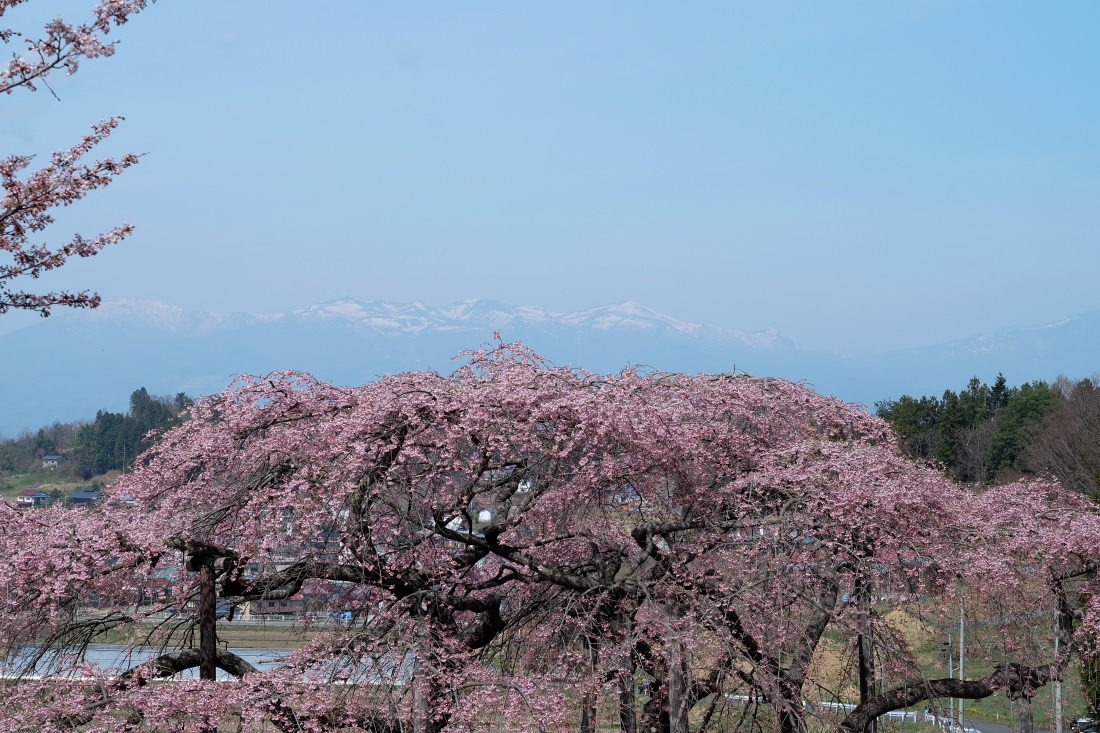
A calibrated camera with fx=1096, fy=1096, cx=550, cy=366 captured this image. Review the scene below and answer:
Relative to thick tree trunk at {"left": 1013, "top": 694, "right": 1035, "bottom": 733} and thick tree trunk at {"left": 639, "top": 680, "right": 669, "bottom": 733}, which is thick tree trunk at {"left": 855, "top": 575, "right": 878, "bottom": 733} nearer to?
thick tree trunk at {"left": 639, "top": 680, "right": 669, "bottom": 733}

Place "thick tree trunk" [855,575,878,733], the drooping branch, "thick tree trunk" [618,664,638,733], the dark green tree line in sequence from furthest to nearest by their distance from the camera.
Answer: the dark green tree line → the drooping branch → "thick tree trunk" [855,575,878,733] → "thick tree trunk" [618,664,638,733]

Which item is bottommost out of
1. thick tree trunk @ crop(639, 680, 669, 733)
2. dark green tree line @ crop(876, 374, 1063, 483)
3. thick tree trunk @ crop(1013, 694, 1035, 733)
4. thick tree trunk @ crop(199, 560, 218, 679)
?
thick tree trunk @ crop(1013, 694, 1035, 733)

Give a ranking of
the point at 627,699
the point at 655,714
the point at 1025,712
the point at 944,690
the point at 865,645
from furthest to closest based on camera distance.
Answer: the point at 1025,712 < the point at 655,714 < the point at 944,690 < the point at 865,645 < the point at 627,699

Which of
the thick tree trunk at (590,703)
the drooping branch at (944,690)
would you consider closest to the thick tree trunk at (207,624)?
the thick tree trunk at (590,703)

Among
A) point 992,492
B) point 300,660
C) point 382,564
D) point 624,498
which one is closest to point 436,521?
point 382,564

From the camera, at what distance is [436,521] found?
11.0 metres

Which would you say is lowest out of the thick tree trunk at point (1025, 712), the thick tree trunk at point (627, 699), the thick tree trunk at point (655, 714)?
the thick tree trunk at point (1025, 712)

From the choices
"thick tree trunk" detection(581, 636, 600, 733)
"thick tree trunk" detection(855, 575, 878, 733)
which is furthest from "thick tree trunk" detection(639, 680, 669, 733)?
"thick tree trunk" detection(855, 575, 878, 733)

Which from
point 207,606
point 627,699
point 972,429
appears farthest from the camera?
point 972,429

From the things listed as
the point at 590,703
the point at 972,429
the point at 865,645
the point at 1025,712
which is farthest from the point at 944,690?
the point at 972,429

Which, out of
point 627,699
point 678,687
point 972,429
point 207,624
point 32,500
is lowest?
point 627,699

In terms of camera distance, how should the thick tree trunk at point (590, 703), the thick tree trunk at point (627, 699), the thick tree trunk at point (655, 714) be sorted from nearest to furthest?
the thick tree trunk at point (590, 703) < the thick tree trunk at point (627, 699) < the thick tree trunk at point (655, 714)

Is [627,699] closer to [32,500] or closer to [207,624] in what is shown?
[207,624]

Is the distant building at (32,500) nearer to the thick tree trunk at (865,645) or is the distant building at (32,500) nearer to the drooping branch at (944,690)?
the thick tree trunk at (865,645)
